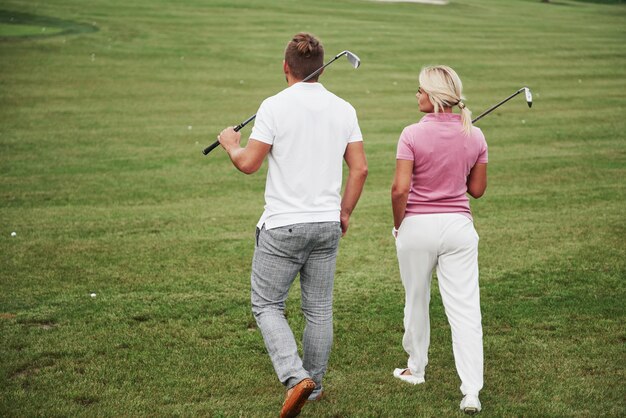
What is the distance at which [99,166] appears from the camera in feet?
42.9

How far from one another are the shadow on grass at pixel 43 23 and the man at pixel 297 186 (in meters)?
22.0

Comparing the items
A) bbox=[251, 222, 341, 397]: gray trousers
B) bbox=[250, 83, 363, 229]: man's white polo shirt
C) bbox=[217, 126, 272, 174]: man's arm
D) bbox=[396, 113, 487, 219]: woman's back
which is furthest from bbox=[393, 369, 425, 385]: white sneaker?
bbox=[217, 126, 272, 174]: man's arm

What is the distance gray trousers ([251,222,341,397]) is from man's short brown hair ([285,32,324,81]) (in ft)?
2.97

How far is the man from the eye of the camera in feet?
15.2

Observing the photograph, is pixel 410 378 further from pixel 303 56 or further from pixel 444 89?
pixel 303 56

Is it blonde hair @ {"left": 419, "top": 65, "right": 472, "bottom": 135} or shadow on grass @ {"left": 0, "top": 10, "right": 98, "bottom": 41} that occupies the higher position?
blonde hair @ {"left": 419, "top": 65, "right": 472, "bottom": 135}

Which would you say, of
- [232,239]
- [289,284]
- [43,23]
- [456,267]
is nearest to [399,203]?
Answer: [456,267]

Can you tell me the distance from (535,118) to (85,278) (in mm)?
12004

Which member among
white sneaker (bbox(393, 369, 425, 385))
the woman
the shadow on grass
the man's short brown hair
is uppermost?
the man's short brown hair

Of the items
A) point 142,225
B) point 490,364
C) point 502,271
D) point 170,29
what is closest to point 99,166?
point 142,225

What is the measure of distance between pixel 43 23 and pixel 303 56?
2482cm

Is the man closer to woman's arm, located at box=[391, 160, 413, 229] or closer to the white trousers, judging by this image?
woman's arm, located at box=[391, 160, 413, 229]

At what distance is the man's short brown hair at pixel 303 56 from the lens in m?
4.64

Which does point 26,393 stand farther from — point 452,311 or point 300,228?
point 452,311
